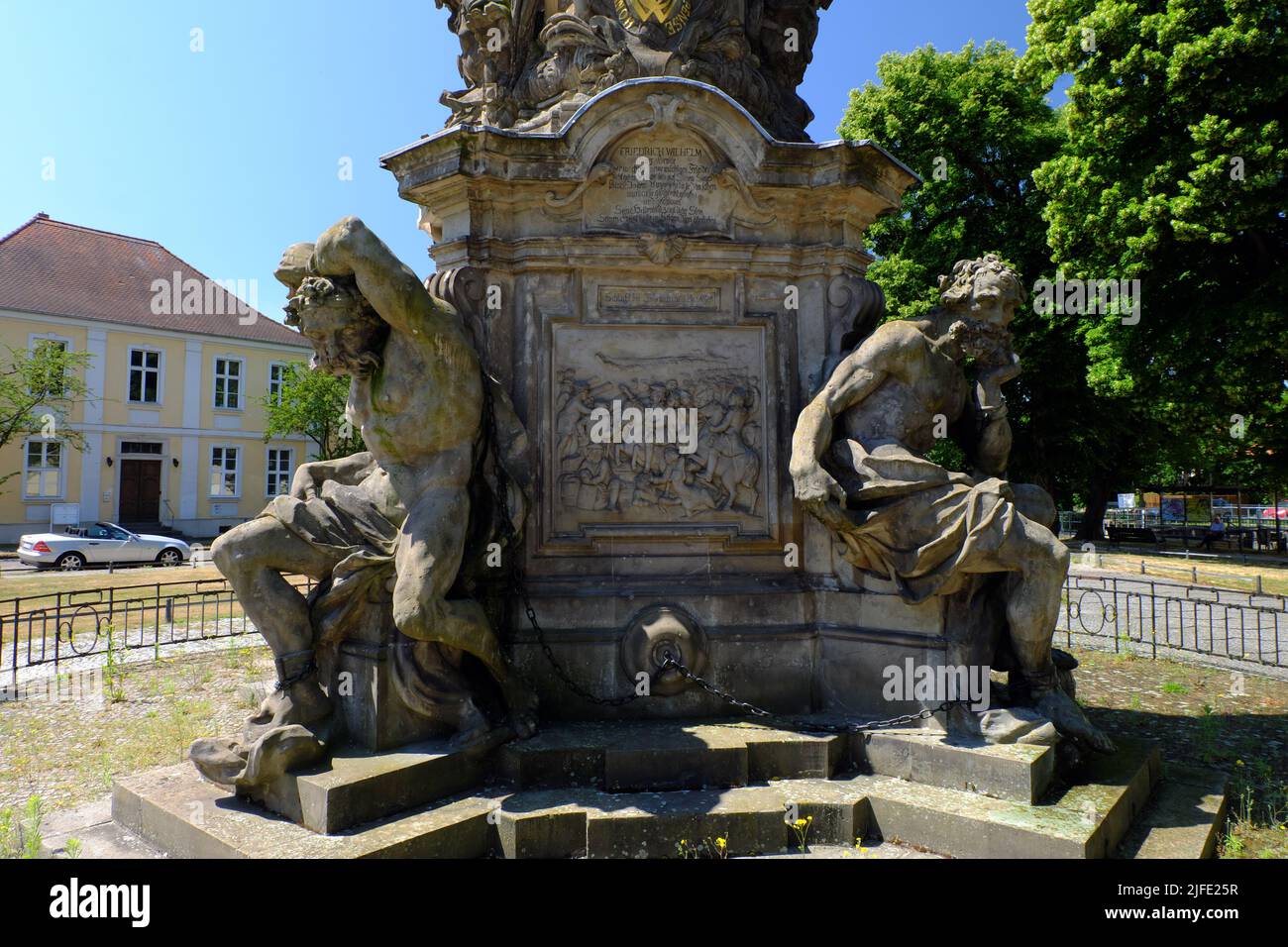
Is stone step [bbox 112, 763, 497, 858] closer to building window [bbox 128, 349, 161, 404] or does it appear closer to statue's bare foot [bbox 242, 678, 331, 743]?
statue's bare foot [bbox 242, 678, 331, 743]

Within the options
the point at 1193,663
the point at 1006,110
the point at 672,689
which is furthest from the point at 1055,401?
the point at 672,689

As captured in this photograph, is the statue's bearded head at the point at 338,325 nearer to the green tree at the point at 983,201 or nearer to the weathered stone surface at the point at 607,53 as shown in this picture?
the weathered stone surface at the point at 607,53

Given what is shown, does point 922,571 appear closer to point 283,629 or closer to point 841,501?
point 841,501

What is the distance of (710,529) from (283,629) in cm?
240

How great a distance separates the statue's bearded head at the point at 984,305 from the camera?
15.8 feet

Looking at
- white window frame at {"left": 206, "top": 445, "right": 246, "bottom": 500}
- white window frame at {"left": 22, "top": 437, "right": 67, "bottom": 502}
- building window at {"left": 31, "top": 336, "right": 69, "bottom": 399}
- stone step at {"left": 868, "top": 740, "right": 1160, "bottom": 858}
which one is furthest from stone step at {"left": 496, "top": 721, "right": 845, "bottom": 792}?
white window frame at {"left": 206, "top": 445, "right": 246, "bottom": 500}

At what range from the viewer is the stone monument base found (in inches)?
143

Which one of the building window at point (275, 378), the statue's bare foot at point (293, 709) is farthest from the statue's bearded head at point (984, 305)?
the building window at point (275, 378)

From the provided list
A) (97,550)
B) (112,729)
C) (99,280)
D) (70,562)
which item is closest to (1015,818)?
(112,729)

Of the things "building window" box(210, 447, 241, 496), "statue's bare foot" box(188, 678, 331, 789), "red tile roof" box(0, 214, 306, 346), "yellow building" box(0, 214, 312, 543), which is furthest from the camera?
"building window" box(210, 447, 241, 496)

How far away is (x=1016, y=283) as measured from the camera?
4.84 m

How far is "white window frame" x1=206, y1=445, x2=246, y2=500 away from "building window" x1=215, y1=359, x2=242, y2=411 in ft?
5.20

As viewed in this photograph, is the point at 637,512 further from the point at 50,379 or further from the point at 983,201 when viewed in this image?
the point at 50,379
